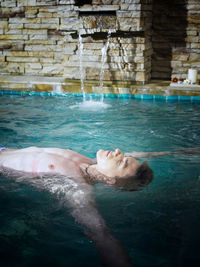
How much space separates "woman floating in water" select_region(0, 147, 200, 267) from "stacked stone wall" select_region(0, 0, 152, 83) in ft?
15.3

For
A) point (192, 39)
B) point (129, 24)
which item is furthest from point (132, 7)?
point (192, 39)

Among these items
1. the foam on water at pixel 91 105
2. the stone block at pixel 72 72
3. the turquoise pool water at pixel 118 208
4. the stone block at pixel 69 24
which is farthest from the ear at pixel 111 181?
the stone block at pixel 69 24

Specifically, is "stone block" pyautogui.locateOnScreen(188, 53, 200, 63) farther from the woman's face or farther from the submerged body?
the woman's face

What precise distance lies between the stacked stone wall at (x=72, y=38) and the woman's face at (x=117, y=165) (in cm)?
486

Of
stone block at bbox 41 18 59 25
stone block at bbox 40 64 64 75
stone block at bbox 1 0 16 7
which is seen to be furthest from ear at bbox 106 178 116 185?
stone block at bbox 1 0 16 7

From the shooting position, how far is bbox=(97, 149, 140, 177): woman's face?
2633mm

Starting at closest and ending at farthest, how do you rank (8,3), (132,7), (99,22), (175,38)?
(132,7) < (99,22) < (175,38) < (8,3)

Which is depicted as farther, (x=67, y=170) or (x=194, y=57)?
(x=194, y=57)

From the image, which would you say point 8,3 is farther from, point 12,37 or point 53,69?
point 53,69

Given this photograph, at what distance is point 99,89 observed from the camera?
7.28 m

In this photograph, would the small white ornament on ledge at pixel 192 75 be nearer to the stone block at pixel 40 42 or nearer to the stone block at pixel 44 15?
the stone block at pixel 40 42

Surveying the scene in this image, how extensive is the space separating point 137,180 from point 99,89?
4.84 metres

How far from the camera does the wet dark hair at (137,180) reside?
2662mm

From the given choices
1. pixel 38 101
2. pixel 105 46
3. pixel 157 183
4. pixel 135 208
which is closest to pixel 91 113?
pixel 38 101
